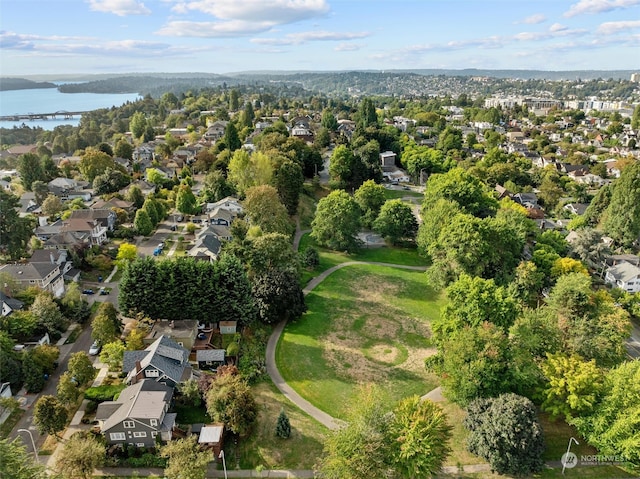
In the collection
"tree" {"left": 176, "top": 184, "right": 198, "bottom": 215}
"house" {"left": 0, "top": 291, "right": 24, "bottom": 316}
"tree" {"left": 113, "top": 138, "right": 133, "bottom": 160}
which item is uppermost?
"tree" {"left": 113, "top": 138, "right": 133, "bottom": 160}

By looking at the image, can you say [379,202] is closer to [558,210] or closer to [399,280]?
[399,280]

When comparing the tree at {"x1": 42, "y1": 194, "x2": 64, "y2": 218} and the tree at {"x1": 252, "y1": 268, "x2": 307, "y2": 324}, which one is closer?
the tree at {"x1": 252, "y1": 268, "x2": 307, "y2": 324}

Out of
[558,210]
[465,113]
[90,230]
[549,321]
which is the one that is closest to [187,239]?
[90,230]

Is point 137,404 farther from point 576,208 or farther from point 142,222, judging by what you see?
point 576,208

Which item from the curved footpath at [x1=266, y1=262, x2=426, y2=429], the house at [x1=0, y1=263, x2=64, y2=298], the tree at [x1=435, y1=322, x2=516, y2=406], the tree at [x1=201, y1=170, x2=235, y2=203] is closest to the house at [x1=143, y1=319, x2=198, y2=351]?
the curved footpath at [x1=266, y1=262, x2=426, y2=429]

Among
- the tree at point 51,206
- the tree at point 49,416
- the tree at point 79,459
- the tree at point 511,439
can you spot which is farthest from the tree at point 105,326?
the tree at point 51,206

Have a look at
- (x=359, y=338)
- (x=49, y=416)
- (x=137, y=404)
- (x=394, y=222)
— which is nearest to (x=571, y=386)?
(x=359, y=338)

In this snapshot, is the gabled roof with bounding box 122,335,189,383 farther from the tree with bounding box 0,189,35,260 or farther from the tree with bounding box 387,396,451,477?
the tree with bounding box 0,189,35,260
